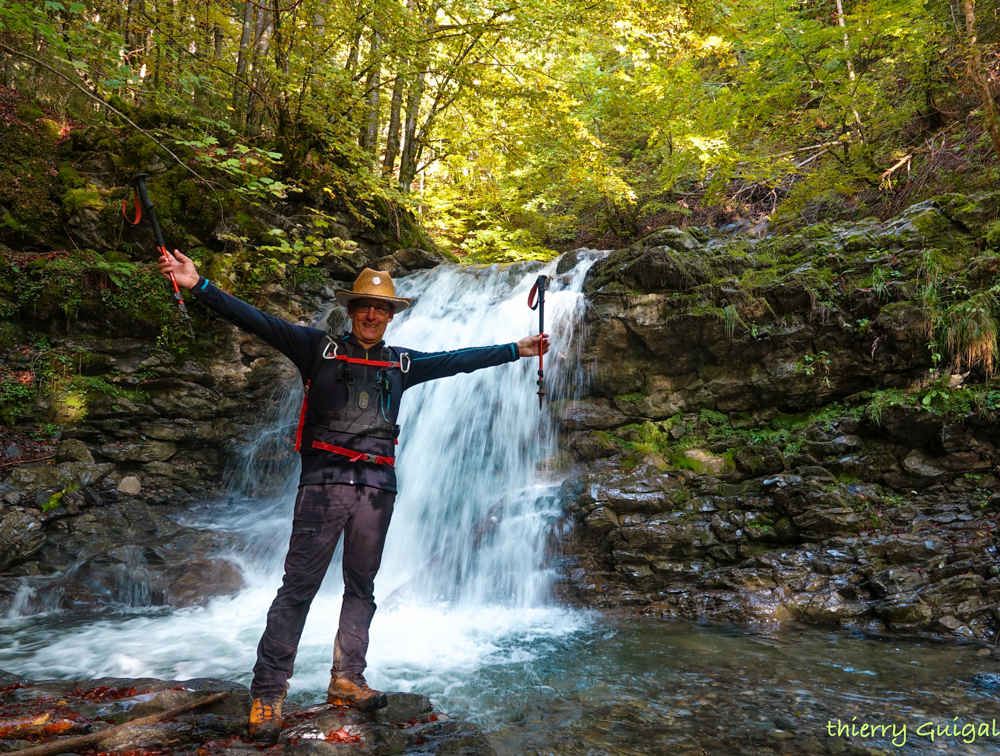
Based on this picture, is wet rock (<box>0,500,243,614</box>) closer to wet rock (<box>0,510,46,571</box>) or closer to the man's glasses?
wet rock (<box>0,510,46,571</box>)

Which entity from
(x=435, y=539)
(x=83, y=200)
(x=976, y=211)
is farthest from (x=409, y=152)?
(x=976, y=211)

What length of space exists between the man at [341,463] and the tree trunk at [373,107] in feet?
29.0

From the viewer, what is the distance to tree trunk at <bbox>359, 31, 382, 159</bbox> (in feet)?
36.0

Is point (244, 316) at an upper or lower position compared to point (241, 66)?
lower

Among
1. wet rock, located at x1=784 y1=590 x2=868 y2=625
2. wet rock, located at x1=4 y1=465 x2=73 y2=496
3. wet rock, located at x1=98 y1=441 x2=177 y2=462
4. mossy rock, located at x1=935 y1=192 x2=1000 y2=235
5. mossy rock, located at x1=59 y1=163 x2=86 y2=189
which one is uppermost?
mossy rock, located at x1=59 y1=163 x2=86 y2=189

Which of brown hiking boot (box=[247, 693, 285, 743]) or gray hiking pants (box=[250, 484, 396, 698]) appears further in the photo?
gray hiking pants (box=[250, 484, 396, 698])

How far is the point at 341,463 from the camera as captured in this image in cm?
307

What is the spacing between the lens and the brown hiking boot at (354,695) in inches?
121

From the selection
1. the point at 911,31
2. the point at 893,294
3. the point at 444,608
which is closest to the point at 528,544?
the point at 444,608

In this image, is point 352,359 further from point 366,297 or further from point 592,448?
point 592,448

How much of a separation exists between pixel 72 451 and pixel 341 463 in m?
6.71

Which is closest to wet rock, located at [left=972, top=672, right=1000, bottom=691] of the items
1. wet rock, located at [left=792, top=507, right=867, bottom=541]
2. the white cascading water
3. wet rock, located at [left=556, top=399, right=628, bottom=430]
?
wet rock, located at [left=792, top=507, right=867, bottom=541]

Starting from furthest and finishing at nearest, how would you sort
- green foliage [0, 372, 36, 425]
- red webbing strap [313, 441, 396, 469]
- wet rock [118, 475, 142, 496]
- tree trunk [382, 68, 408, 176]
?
tree trunk [382, 68, 408, 176]
wet rock [118, 475, 142, 496]
green foliage [0, 372, 36, 425]
red webbing strap [313, 441, 396, 469]

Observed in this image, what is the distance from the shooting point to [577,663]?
4.39 meters
